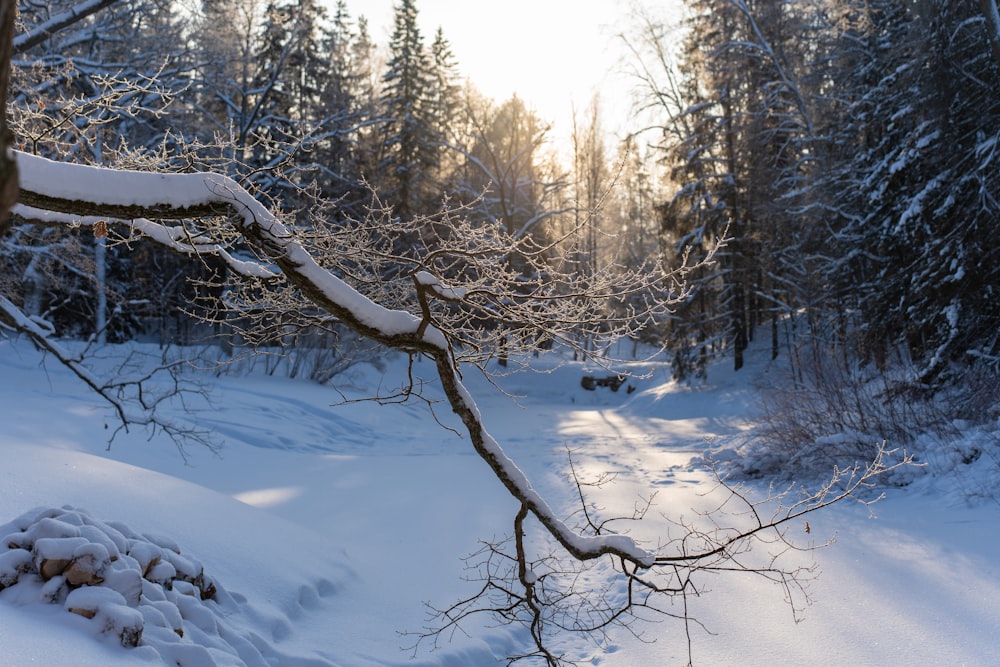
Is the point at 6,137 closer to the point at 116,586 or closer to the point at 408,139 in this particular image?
the point at 116,586

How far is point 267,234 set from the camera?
2.91 meters

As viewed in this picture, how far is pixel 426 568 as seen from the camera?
6047 mm

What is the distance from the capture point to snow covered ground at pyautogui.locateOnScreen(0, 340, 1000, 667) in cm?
393

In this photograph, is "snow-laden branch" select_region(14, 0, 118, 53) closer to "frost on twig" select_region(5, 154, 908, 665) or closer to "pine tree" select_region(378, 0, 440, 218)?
"frost on twig" select_region(5, 154, 908, 665)

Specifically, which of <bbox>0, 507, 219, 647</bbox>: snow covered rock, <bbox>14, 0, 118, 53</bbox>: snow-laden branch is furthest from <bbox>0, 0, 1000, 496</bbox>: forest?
<bbox>0, 507, 219, 647</bbox>: snow covered rock

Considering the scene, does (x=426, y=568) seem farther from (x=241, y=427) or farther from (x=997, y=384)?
(x=997, y=384)

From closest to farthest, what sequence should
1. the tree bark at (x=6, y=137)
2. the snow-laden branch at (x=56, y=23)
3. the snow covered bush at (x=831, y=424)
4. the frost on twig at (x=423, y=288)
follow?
the tree bark at (x=6, y=137) < the frost on twig at (x=423, y=288) < the snow-laden branch at (x=56, y=23) < the snow covered bush at (x=831, y=424)

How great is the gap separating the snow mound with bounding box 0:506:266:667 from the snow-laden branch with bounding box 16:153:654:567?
182cm

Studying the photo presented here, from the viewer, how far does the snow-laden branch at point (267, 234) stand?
260 cm

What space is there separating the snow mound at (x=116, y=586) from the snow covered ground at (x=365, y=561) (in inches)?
0.6

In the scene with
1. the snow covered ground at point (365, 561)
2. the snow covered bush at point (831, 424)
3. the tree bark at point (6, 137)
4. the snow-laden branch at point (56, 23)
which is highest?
the snow-laden branch at point (56, 23)

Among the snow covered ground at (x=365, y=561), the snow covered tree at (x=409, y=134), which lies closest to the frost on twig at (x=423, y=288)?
the snow covered ground at (x=365, y=561)

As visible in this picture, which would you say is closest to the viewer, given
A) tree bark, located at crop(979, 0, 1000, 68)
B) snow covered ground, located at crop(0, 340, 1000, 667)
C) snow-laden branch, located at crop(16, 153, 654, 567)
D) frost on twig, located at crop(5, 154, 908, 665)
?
snow-laden branch, located at crop(16, 153, 654, 567)

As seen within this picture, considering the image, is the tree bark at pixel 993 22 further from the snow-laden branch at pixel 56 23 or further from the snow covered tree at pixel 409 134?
the snow covered tree at pixel 409 134
